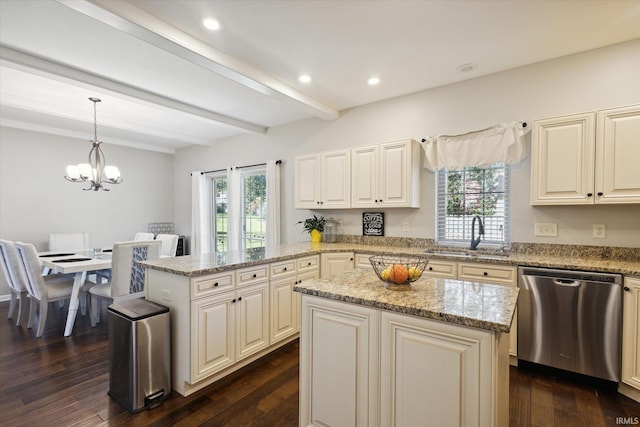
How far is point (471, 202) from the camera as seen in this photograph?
336 cm

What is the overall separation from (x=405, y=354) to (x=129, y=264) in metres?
3.10

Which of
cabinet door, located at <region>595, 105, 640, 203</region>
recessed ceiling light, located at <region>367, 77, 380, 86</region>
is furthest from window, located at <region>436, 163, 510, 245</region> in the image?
recessed ceiling light, located at <region>367, 77, 380, 86</region>

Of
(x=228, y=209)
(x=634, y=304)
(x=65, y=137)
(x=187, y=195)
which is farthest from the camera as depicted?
(x=187, y=195)

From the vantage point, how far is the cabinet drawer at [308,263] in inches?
126

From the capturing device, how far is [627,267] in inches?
86.4

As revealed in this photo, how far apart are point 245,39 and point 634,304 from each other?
3.42 meters

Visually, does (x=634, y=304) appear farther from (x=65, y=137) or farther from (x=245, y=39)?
(x=65, y=137)

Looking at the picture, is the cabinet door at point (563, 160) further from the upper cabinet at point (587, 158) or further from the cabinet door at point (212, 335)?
the cabinet door at point (212, 335)

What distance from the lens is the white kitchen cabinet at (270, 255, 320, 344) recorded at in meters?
2.88

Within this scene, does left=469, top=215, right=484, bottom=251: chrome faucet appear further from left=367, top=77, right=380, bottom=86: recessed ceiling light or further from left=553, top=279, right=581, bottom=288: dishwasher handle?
left=367, top=77, right=380, bottom=86: recessed ceiling light

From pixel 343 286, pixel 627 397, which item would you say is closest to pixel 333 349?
pixel 343 286

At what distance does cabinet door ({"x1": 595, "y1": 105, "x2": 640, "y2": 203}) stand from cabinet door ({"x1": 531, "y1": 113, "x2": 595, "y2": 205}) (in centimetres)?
5

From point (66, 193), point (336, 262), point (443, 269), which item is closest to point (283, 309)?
point (336, 262)

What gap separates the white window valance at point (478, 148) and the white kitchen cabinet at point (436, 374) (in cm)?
230
